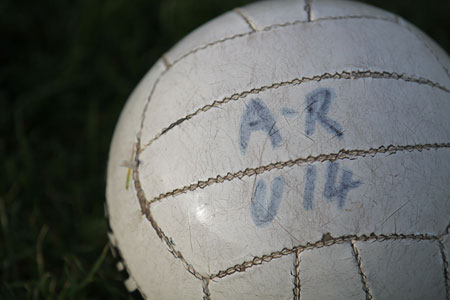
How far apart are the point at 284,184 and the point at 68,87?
1864mm

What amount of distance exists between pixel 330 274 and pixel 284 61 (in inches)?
25.6

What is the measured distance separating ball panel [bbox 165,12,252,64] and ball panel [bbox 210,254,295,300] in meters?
0.78

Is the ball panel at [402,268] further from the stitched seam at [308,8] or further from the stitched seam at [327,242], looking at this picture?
the stitched seam at [308,8]

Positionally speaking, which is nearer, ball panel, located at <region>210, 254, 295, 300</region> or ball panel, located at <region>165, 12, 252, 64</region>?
ball panel, located at <region>210, 254, 295, 300</region>

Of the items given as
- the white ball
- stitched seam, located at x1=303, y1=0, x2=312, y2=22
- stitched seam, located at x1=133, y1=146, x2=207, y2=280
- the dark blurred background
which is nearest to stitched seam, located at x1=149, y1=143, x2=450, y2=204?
the white ball

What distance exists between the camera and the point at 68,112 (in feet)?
9.76

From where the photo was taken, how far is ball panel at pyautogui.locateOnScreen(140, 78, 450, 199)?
1519mm

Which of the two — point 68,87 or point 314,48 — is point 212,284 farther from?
point 68,87

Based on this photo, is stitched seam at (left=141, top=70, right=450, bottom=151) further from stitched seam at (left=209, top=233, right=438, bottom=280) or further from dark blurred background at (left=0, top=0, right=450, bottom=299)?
dark blurred background at (left=0, top=0, right=450, bottom=299)

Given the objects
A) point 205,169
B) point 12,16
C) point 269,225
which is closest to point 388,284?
point 269,225

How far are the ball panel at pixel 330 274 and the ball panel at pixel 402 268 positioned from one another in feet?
0.12

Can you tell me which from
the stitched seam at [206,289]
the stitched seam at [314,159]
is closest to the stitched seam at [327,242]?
the stitched seam at [206,289]

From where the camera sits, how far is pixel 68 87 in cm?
298

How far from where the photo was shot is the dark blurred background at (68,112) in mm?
2295
